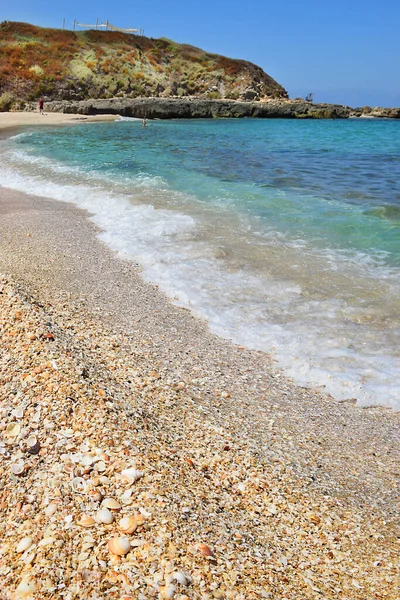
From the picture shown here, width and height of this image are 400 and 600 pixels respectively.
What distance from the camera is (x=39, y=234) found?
7.98 m

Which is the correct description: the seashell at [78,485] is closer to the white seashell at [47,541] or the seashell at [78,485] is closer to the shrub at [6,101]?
the white seashell at [47,541]

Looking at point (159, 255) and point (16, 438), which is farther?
point (159, 255)

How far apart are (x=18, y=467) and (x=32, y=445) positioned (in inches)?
6.3

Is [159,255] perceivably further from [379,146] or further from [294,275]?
[379,146]

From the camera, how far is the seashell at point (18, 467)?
2636 millimetres

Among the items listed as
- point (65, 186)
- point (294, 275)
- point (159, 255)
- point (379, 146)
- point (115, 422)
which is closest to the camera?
point (115, 422)

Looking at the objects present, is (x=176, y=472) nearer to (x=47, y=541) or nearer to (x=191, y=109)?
(x=47, y=541)

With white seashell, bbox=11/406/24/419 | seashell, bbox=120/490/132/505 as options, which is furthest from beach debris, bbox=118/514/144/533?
white seashell, bbox=11/406/24/419

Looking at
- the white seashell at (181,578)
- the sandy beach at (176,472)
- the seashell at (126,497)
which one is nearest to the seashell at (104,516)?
the sandy beach at (176,472)

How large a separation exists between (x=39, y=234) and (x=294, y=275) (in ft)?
15.1

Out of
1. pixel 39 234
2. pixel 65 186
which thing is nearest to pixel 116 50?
pixel 65 186

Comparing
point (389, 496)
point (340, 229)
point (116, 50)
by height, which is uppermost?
point (116, 50)

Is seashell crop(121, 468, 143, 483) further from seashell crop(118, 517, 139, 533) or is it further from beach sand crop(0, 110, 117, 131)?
beach sand crop(0, 110, 117, 131)

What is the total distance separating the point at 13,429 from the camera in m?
2.95
